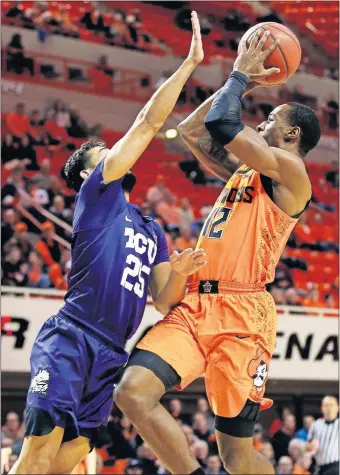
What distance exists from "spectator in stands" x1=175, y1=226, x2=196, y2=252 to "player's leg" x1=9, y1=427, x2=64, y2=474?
26.7ft

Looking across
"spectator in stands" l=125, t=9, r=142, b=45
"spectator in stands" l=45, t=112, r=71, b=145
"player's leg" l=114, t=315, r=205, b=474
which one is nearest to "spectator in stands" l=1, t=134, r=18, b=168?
"spectator in stands" l=45, t=112, r=71, b=145

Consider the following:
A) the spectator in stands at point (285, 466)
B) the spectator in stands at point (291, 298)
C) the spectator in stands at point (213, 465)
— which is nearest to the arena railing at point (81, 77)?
the spectator in stands at point (291, 298)

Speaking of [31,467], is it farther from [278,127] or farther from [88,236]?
[278,127]

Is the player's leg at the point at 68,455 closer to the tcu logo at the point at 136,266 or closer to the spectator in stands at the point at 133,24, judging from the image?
the tcu logo at the point at 136,266

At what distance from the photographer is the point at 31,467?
4406 millimetres

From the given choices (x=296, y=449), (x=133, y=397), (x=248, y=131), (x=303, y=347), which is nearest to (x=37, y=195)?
(x=303, y=347)

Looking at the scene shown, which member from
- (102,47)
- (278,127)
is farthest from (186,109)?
(278,127)

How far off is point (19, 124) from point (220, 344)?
9.89 meters

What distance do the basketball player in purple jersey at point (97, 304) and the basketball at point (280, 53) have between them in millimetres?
415

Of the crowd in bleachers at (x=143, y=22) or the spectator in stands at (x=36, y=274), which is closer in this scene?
the spectator in stands at (x=36, y=274)

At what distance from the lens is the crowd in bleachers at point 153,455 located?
10344 millimetres

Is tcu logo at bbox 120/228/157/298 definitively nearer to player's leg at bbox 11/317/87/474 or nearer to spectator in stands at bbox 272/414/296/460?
player's leg at bbox 11/317/87/474

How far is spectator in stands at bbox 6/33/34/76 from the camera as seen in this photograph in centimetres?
1520

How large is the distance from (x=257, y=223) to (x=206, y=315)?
58cm
